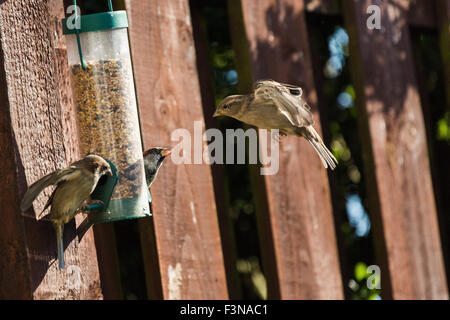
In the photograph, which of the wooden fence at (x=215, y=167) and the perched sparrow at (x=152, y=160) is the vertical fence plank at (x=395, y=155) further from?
the perched sparrow at (x=152, y=160)

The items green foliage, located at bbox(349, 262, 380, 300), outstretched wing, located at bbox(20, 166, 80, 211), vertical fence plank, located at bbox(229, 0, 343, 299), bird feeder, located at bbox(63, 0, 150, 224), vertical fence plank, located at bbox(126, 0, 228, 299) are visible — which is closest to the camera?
outstretched wing, located at bbox(20, 166, 80, 211)

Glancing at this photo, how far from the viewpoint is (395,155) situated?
422 centimetres

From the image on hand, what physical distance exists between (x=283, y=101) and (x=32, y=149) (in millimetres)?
900

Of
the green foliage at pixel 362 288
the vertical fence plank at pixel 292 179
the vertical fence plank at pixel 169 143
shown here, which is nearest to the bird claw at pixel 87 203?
the vertical fence plank at pixel 169 143

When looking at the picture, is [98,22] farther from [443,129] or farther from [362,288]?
[443,129]

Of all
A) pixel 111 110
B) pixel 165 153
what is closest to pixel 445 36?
pixel 165 153

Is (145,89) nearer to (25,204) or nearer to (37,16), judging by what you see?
(37,16)

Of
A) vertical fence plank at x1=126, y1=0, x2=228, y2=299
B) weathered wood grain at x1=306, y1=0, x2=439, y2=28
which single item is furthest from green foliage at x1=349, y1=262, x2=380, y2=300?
vertical fence plank at x1=126, y1=0, x2=228, y2=299

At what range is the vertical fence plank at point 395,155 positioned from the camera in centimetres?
410

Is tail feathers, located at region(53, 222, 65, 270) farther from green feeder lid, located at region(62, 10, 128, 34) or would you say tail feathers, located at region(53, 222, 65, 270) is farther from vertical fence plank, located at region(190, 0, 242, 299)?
vertical fence plank, located at region(190, 0, 242, 299)

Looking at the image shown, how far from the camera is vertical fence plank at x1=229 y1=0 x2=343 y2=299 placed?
3.63 m
